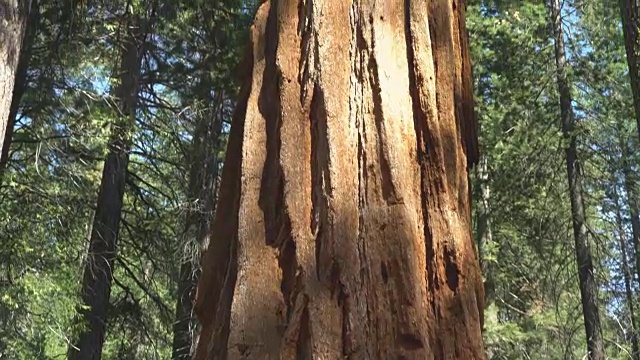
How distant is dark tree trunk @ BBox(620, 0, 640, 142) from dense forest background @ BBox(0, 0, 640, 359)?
4423 mm

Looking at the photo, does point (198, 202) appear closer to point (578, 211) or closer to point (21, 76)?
point (21, 76)

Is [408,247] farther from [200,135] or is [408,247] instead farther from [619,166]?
[619,166]


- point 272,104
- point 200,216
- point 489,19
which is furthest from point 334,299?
point 489,19

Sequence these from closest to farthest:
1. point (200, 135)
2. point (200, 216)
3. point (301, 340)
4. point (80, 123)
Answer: point (301, 340), point (80, 123), point (200, 216), point (200, 135)

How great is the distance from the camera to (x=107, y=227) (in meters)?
11.1

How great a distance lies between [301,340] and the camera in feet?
7.20

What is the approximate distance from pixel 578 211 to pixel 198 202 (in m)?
6.95

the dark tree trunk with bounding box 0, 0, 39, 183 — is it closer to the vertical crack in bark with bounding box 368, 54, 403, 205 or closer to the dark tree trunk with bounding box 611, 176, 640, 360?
the vertical crack in bark with bounding box 368, 54, 403, 205

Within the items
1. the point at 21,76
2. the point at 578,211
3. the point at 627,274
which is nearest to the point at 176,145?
the point at 21,76

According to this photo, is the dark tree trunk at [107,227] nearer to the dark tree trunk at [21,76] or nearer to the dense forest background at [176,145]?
the dense forest background at [176,145]

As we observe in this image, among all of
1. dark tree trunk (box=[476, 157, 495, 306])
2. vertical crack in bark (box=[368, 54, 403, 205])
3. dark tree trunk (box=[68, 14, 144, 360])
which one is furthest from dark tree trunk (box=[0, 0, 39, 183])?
dark tree trunk (box=[476, 157, 495, 306])

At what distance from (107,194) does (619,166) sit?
8854 millimetres

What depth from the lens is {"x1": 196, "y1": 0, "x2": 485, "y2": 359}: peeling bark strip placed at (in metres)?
2.21

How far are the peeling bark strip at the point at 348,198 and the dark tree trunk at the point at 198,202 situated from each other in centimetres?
698
